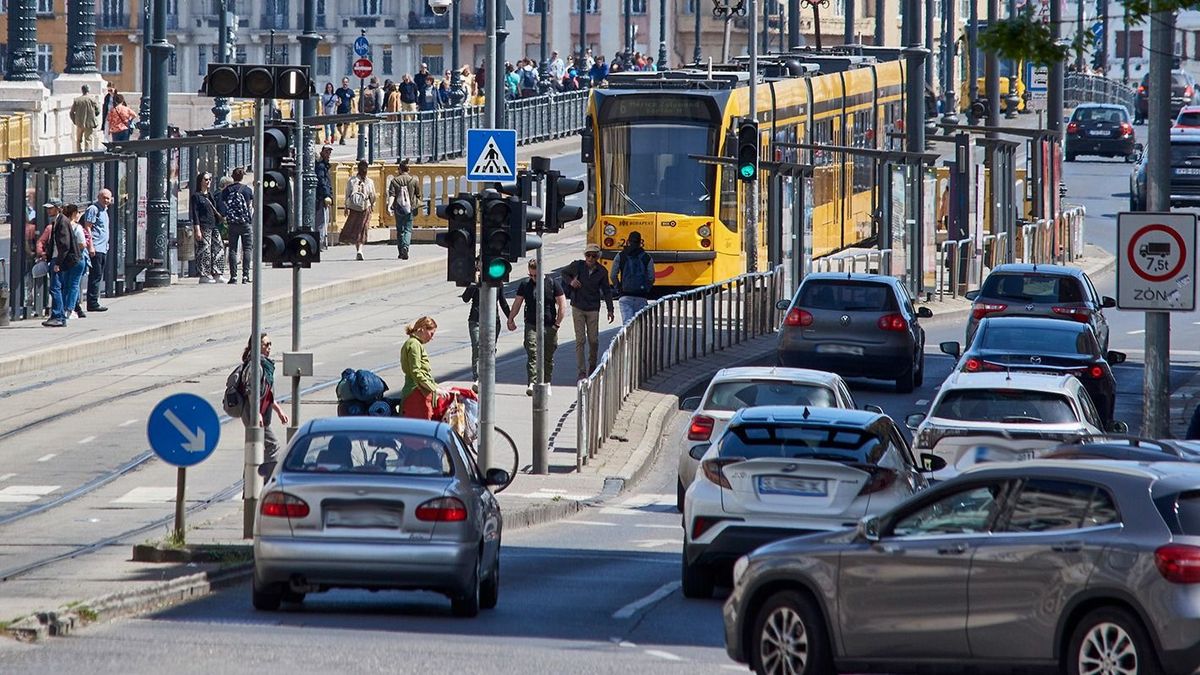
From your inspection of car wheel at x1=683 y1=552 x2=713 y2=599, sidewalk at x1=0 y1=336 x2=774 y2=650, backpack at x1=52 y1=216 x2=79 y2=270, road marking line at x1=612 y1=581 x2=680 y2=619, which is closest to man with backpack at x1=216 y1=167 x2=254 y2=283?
backpack at x1=52 y1=216 x2=79 y2=270

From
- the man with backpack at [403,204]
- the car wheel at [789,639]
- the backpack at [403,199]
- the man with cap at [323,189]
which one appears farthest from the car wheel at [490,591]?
the backpack at [403,199]

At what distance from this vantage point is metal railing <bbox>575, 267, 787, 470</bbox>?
2483 cm

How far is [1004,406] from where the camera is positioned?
65.9ft

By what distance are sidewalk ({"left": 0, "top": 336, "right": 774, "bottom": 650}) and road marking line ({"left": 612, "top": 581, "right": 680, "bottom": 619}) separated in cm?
278

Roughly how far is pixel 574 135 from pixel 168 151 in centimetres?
3866

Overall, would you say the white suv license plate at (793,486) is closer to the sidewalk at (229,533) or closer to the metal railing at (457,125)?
the sidewalk at (229,533)

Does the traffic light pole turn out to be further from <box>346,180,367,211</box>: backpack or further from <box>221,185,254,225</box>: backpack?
<box>346,180,367,211</box>: backpack

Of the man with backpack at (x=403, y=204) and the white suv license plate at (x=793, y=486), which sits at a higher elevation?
the man with backpack at (x=403, y=204)

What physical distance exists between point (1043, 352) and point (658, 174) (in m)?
12.1

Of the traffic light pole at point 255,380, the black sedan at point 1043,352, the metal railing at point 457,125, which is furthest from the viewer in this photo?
the metal railing at point 457,125

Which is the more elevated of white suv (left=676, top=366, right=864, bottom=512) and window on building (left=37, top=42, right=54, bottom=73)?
window on building (left=37, top=42, right=54, bottom=73)

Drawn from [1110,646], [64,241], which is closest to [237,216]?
[64,241]

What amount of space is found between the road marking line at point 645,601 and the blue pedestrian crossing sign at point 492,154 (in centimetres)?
786

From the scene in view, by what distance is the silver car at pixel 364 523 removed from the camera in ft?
46.7
